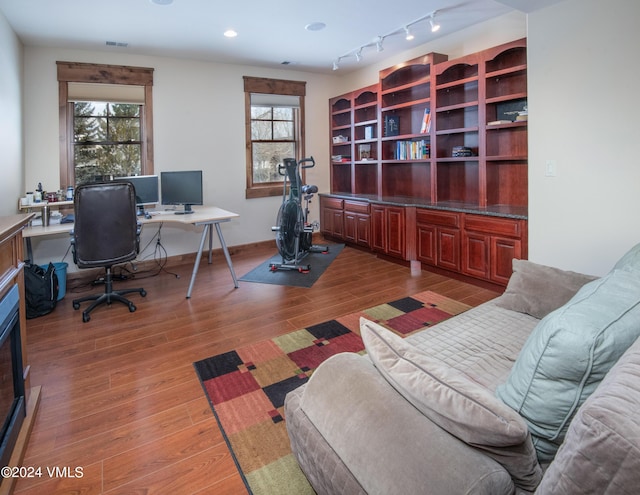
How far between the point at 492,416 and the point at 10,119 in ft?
15.2

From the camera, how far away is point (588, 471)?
66 centimetres

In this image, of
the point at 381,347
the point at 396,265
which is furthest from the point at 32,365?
the point at 396,265

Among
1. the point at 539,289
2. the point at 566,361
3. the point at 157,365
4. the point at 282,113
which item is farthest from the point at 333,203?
the point at 566,361

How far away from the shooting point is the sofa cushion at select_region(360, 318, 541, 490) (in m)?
0.85

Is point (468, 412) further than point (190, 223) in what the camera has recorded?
No

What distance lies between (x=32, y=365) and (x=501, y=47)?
483 cm

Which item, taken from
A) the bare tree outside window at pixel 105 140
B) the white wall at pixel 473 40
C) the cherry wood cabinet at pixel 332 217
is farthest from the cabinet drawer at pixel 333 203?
the bare tree outside window at pixel 105 140

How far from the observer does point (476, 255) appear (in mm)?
4016

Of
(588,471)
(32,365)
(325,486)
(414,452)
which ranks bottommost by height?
(32,365)

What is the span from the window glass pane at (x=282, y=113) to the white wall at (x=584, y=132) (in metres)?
3.78

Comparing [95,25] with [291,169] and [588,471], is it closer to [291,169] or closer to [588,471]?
[291,169]

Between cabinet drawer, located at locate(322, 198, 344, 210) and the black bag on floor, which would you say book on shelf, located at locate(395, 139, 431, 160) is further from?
the black bag on floor

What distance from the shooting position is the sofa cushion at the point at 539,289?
2.18m

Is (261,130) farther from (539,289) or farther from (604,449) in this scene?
(604,449)
